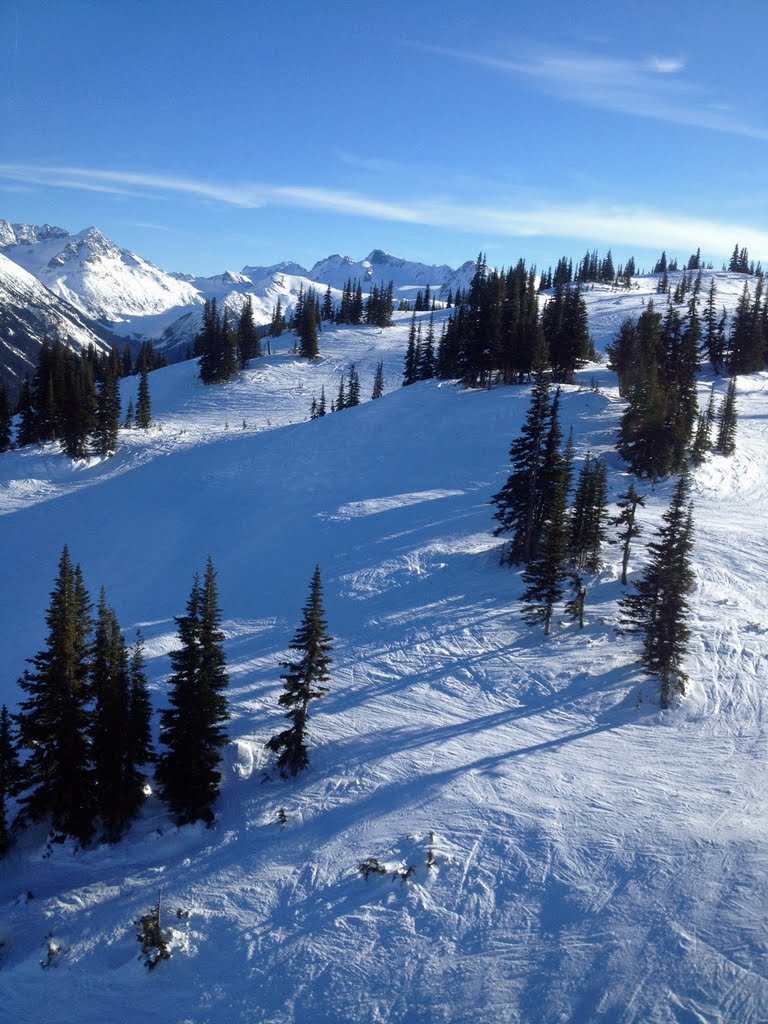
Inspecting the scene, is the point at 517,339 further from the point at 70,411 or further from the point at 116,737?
the point at 116,737

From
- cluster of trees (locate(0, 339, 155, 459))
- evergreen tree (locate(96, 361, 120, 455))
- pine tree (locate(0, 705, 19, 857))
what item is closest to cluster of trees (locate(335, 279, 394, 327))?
cluster of trees (locate(0, 339, 155, 459))

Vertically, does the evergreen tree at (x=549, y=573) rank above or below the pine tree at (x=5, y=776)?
above

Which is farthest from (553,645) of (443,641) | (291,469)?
(291,469)

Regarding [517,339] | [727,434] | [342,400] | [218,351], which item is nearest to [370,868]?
[727,434]

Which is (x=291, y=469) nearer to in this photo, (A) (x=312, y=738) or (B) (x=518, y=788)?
(A) (x=312, y=738)

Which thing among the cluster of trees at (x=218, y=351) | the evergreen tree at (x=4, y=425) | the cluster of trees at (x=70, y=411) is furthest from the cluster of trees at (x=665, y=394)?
the evergreen tree at (x=4, y=425)

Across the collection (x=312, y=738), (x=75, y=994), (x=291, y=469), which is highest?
(x=291, y=469)

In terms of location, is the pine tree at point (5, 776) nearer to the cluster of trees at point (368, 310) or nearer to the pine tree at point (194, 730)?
the pine tree at point (194, 730)
